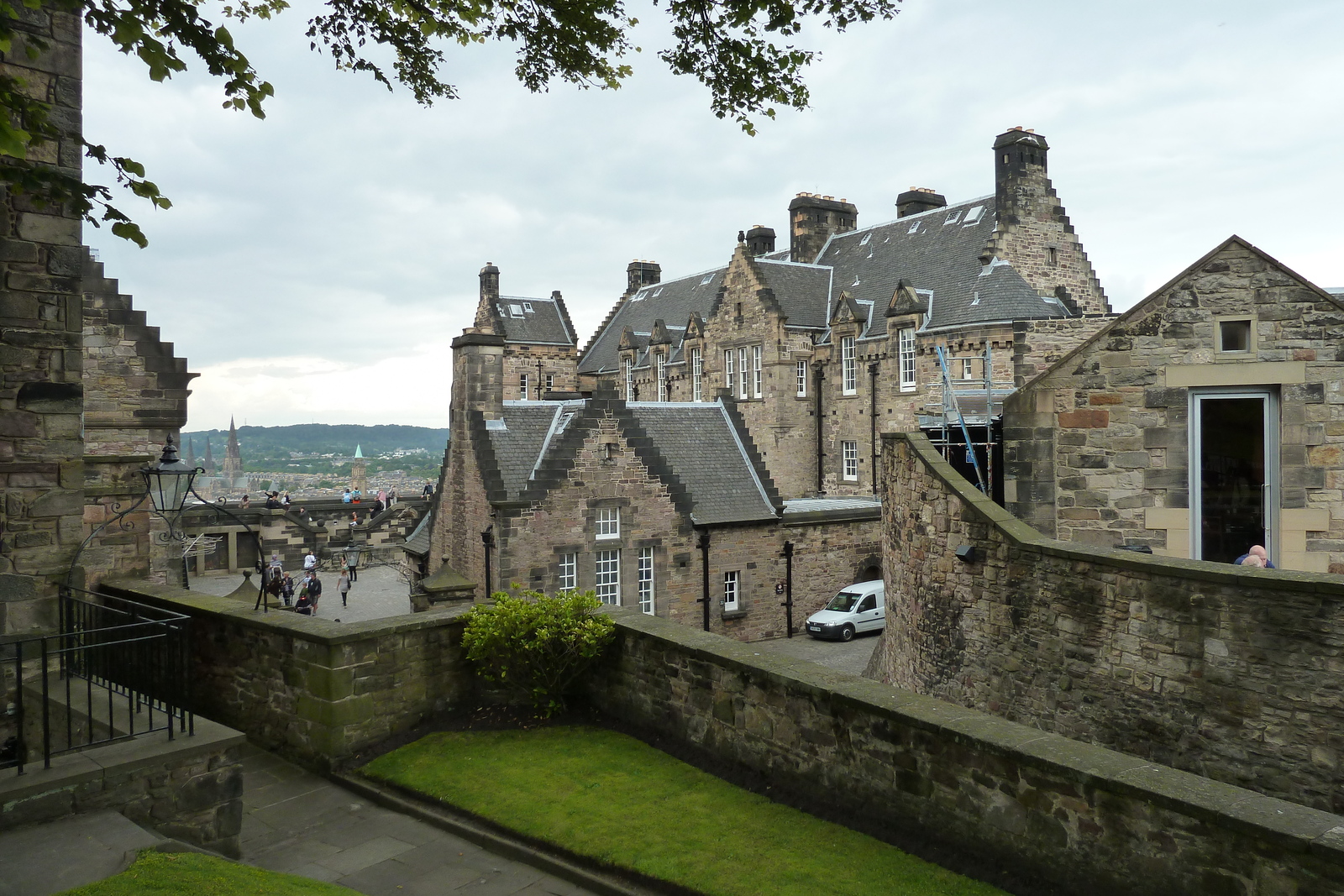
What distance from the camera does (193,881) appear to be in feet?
17.6

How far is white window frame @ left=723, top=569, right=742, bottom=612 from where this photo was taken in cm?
2620

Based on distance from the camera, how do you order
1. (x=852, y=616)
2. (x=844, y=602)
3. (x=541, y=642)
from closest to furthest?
(x=541, y=642)
(x=852, y=616)
(x=844, y=602)

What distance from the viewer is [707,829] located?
718 centimetres

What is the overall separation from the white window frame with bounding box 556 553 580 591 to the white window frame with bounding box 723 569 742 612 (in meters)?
4.76

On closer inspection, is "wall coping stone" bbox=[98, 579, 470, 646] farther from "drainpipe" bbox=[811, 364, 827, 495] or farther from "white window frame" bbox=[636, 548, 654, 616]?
"drainpipe" bbox=[811, 364, 827, 495]

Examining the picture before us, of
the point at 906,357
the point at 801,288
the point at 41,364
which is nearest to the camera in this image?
the point at 41,364

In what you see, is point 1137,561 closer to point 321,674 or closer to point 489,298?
point 321,674

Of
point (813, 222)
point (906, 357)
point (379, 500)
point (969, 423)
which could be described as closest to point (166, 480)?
point (969, 423)

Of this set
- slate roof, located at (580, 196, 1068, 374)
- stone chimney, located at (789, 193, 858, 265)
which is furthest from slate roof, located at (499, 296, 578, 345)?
stone chimney, located at (789, 193, 858, 265)

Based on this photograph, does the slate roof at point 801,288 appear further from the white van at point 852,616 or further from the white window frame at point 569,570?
the white window frame at point 569,570

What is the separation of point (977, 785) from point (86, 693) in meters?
7.74

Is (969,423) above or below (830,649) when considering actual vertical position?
above

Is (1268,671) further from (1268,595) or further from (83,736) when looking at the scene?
(83,736)

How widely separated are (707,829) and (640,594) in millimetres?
17554
